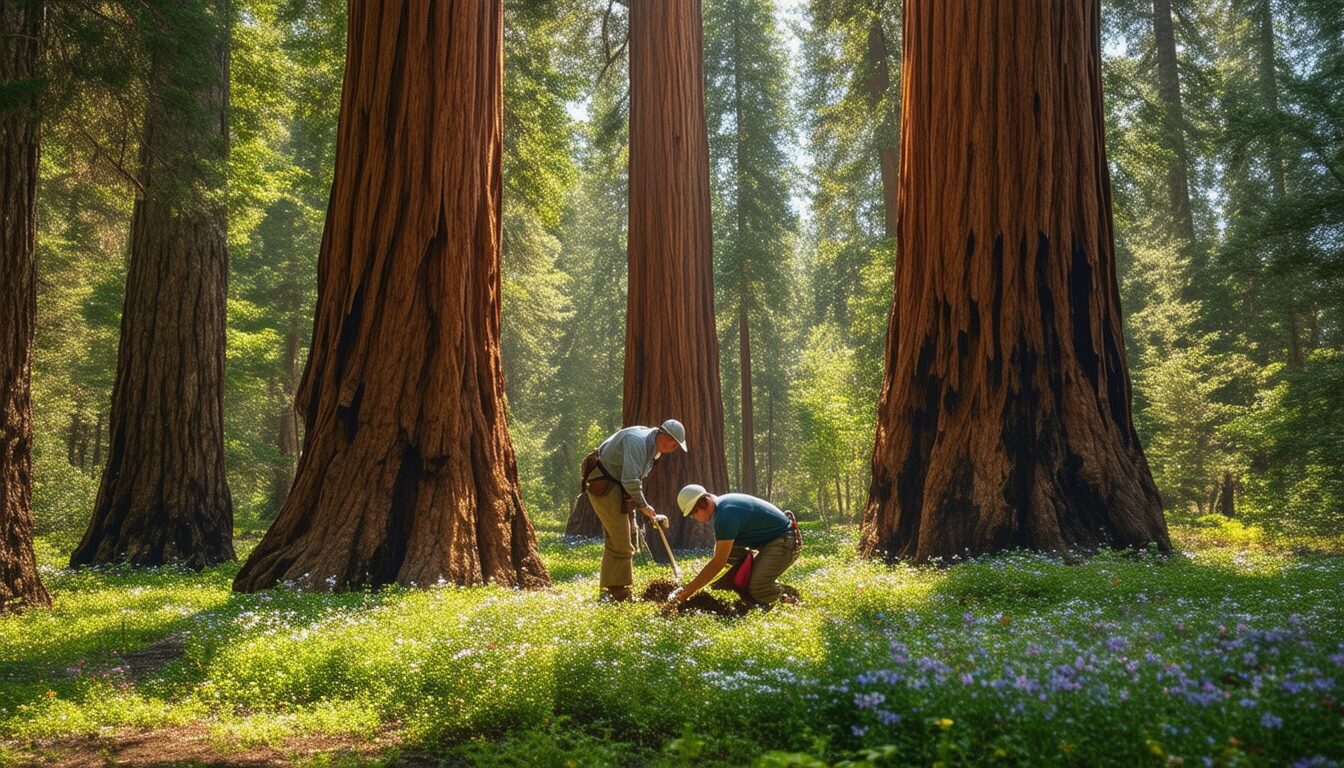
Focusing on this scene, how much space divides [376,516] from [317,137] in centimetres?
1100

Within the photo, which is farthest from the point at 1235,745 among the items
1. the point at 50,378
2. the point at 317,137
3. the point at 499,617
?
the point at 50,378

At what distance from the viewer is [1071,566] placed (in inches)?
267

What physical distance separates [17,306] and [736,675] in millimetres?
6773

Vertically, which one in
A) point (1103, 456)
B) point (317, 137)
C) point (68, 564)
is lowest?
point (68, 564)

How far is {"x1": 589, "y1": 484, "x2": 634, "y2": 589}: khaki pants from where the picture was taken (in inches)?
292

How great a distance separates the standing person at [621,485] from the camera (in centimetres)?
732

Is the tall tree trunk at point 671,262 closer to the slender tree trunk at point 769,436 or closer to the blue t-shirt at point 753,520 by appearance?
the blue t-shirt at point 753,520

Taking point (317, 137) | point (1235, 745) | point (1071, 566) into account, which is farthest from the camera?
point (317, 137)

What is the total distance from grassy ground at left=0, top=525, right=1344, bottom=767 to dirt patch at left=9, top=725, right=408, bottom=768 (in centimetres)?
2

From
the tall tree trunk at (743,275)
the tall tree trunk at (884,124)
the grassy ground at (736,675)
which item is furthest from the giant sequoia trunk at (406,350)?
the tall tree trunk at (743,275)

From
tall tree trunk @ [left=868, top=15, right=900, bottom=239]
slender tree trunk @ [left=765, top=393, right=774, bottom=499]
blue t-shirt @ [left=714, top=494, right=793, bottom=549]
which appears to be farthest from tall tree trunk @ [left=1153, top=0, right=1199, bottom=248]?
blue t-shirt @ [left=714, top=494, right=793, bottom=549]

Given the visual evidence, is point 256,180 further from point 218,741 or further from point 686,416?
point 218,741

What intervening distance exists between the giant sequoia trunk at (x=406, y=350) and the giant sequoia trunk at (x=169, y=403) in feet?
9.94

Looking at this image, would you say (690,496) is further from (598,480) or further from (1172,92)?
(1172,92)
